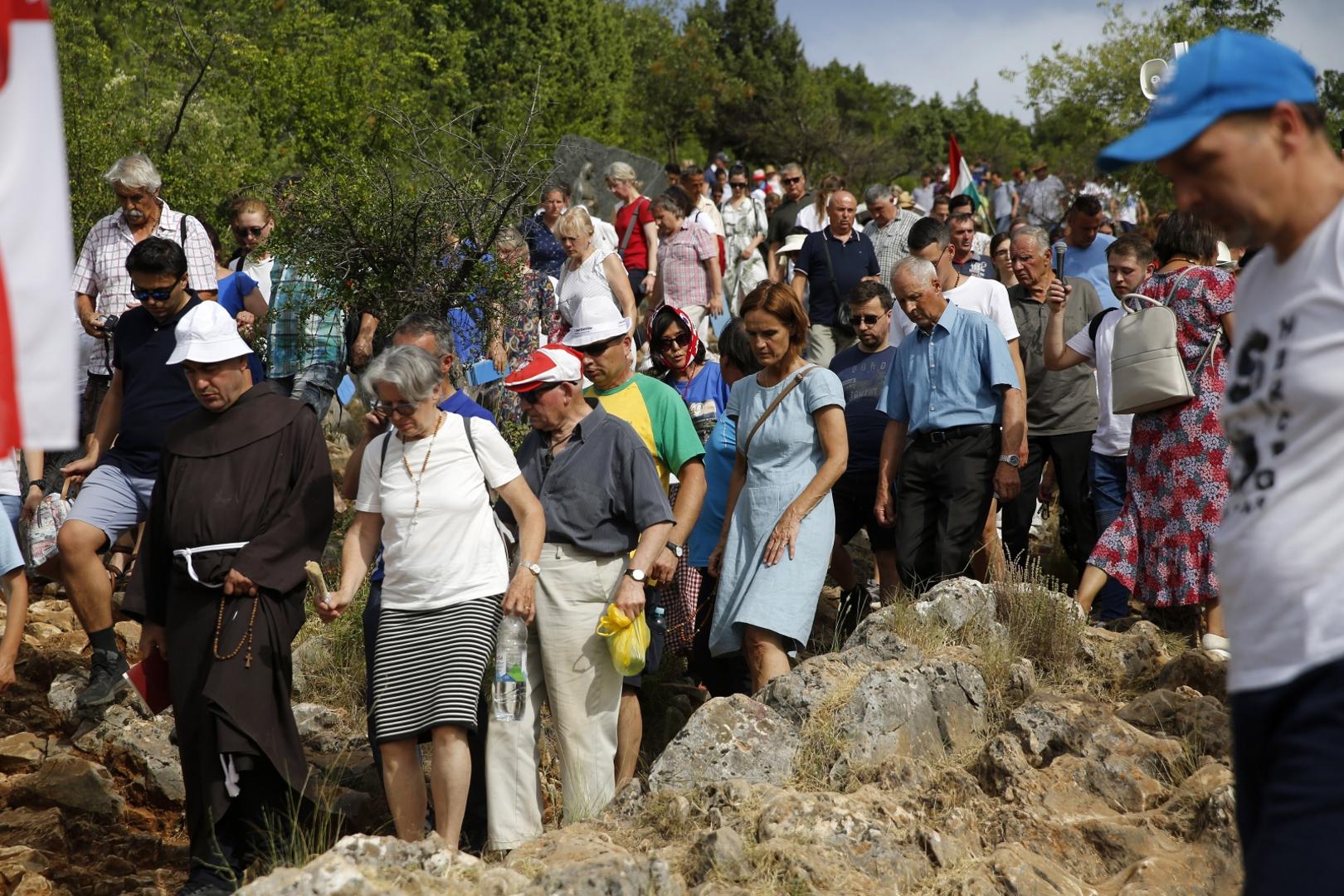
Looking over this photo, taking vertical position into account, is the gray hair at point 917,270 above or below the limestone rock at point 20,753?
above

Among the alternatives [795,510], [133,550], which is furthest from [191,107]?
[795,510]

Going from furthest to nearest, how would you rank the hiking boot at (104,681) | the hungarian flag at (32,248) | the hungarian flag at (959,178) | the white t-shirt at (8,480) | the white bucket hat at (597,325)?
1. the hungarian flag at (959,178)
2. the hiking boot at (104,681)
3. the white t-shirt at (8,480)
4. the white bucket hat at (597,325)
5. the hungarian flag at (32,248)

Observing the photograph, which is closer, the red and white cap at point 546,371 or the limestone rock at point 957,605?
the red and white cap at point 546,371

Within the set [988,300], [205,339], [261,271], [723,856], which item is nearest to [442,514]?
[205,339]

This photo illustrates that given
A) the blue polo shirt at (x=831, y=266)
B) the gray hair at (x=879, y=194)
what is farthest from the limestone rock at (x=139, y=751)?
the gray hair at (x=879, y=194)

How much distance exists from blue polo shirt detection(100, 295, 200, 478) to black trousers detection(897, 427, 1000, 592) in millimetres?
3583

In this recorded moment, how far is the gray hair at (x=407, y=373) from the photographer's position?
510 cm

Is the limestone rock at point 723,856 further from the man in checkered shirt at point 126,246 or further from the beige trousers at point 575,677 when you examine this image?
the man in checkered shirt at point 126,246

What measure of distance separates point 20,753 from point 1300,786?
21.2ft

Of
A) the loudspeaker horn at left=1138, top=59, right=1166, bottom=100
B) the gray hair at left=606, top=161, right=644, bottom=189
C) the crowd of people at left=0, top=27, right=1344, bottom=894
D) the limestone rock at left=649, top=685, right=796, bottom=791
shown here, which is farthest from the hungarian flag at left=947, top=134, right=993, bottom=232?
the limestone rock at left=649, top=685, right=796, bottom=791

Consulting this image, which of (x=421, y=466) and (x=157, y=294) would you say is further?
(x=157, y=294)

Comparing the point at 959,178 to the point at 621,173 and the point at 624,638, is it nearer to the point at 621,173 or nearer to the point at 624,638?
the point at 621,173

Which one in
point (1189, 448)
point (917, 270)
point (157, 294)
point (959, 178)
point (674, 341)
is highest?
point (959, 178)

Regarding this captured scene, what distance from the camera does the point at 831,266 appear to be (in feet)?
33.6
